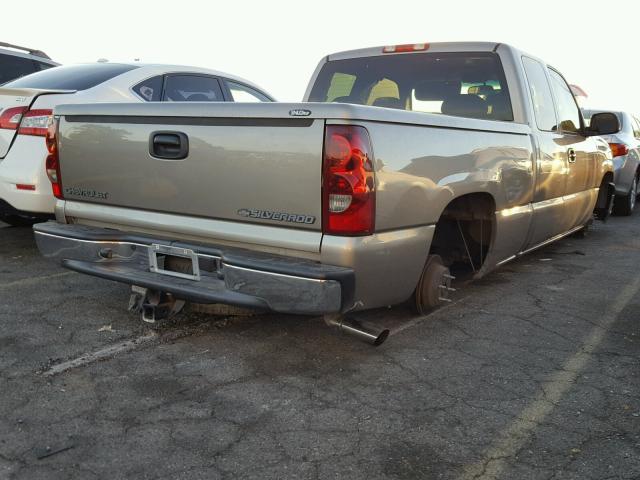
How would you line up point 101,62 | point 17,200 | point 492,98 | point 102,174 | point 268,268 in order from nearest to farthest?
point 268,268, point 102,174, point 492,98, point 17,200, point 101,62

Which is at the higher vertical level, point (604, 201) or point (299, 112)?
point (299, 112)

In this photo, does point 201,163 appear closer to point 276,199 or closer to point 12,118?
point 276,199

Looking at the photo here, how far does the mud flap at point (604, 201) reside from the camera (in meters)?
6.95

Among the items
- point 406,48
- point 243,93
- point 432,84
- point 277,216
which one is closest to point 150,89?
point 243,93

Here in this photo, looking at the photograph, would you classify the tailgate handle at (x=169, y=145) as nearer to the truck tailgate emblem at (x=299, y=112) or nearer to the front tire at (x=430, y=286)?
the truck tailgate emblem at (x=299, y=112)

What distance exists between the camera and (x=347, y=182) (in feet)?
8.98

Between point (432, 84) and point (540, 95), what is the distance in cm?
Result: 96

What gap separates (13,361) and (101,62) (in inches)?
146

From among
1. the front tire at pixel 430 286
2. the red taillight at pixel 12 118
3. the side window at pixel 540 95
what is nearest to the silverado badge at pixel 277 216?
the front tire at pixel 430 286

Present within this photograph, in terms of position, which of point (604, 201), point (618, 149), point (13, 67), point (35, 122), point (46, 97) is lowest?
point (604, 201)

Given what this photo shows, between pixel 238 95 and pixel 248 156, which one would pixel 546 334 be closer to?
pixel 248 156

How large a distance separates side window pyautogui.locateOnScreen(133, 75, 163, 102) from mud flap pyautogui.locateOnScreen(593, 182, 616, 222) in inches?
193

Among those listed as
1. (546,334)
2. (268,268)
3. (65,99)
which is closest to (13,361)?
(268,268)

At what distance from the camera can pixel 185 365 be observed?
10.3 feet
